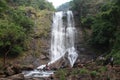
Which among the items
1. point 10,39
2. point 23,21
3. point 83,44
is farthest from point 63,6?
point 10,39

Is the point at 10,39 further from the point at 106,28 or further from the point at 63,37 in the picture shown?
the point at 106,28

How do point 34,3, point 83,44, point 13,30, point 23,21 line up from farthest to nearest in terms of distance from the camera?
1. point 34,3
2. point 83,44
3. point 23,21
4. point 13,30

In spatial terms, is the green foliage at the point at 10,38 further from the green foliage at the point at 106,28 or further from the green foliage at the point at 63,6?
the green foliage at the point at 63,6

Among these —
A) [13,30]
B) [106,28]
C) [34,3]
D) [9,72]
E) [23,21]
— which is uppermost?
Answer: [34,3]

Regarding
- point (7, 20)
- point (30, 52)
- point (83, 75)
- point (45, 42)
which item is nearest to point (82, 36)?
point (45, 42)

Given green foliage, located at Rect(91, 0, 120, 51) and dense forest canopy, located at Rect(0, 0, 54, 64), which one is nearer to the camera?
dense forest canopy, located at Rect(0, 0, 54, 64)

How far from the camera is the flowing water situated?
39906 mm

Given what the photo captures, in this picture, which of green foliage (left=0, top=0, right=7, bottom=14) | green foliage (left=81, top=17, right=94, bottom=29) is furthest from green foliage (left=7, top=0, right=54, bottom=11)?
green foliage (left=81, top=17, right=94, bottom=29)

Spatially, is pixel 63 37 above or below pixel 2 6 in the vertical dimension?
below

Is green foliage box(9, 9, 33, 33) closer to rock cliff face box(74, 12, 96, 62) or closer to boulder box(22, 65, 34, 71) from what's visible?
boulder box(22, 65, 34, 71)

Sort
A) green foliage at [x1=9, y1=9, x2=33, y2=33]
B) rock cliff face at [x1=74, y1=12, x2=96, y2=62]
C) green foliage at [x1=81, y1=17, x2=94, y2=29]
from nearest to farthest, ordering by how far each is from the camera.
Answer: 1. rock cliff face at [x1=74, y1=12, x2=96, y2=62]
2. green foliage at [x1=9, y1=9, x2=33, y2=33]
3. green foliage at [x1=81, y1=17, x2=94, y2=29]

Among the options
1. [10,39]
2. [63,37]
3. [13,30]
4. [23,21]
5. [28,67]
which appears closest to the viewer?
[13,30]

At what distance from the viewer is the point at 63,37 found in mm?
43500

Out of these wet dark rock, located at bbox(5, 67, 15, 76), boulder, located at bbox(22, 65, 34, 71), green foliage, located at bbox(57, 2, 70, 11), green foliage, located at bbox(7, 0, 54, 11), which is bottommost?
boulder, located at bbox(22, 65, 34, 71)
